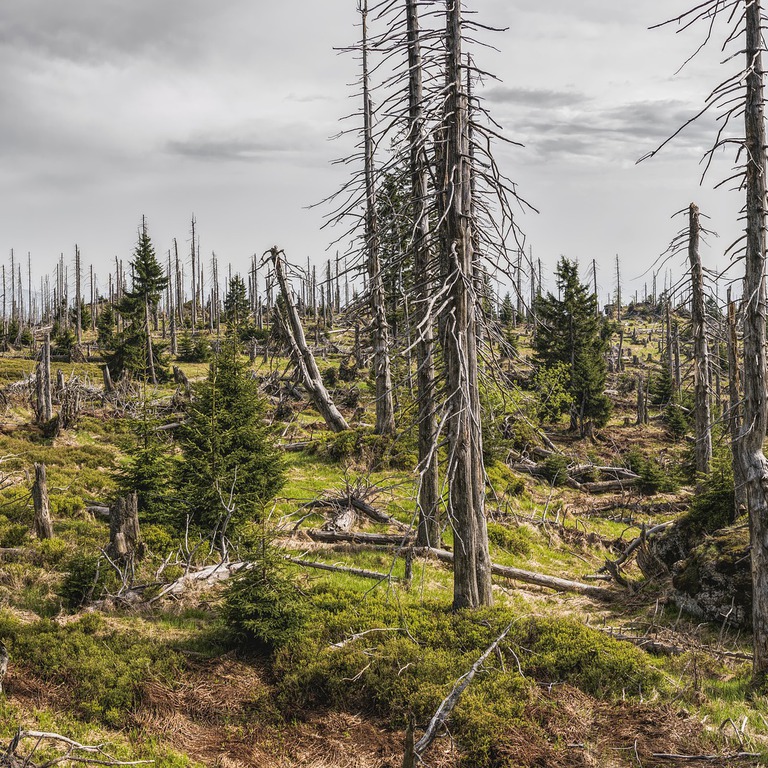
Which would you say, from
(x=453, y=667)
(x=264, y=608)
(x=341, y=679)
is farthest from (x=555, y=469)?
(x=341, y=679)

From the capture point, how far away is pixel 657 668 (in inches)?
311

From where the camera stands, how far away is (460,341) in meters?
8.49

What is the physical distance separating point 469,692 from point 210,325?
232ft

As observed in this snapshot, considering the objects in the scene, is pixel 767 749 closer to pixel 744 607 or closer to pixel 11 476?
pixel 744 607

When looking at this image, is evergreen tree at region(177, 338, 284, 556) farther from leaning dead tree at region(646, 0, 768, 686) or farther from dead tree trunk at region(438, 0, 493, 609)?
leaning dead tree at region(646, 0, 768, 686)

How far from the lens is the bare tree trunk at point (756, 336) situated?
7.50m

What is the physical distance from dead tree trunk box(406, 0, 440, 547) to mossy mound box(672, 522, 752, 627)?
15.3 feet

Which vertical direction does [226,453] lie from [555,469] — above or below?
above

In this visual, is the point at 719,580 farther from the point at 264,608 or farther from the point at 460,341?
the point at 264,608

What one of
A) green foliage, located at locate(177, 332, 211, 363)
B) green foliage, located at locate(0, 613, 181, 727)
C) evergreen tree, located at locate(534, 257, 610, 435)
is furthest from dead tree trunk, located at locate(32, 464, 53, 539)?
green foliage, located at locate(177, 332, 211, 363)

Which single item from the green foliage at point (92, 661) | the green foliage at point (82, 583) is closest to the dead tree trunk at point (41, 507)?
the green foliage at point (82, 583)

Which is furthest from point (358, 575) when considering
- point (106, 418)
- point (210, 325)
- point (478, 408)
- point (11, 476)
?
point (210, 325)

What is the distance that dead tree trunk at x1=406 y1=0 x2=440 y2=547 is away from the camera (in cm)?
830

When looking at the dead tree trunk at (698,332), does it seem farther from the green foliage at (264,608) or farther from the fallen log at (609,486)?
the green foliage at (264,608)
